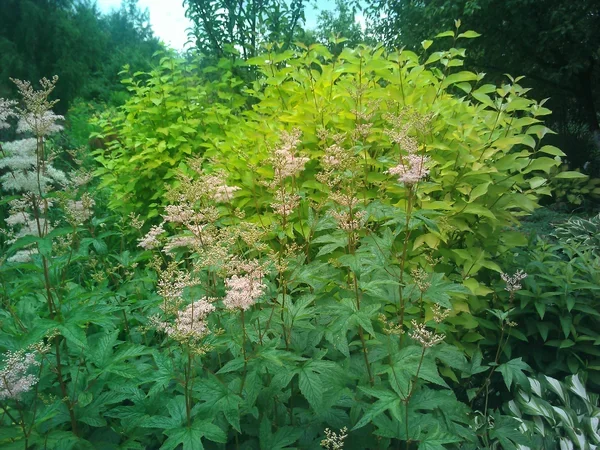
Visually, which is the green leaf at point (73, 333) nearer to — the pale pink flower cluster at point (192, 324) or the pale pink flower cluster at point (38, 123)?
the pale pink flower cluster at point (192, 324)

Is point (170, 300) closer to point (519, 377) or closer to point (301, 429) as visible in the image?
point (301, 429)

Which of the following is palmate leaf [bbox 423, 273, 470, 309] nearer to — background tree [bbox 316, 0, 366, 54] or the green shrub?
the green shrub

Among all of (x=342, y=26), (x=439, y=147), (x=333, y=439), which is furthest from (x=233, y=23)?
(x=342, y=26)

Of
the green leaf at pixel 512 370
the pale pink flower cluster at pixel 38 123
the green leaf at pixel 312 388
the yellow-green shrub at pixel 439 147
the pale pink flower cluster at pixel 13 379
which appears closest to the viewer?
the pale pink flower cluster at pixel 13 379

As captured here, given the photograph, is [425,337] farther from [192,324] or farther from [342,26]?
[342,26]

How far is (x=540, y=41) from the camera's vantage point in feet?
28.8

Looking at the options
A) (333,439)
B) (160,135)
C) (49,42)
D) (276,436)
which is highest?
(49,42)

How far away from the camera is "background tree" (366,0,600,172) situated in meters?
8.38

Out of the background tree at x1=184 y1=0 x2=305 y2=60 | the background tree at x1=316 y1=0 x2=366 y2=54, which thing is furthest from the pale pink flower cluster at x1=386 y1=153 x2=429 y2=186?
the background tree at x1=316 y1=0 x2=366 y2=54

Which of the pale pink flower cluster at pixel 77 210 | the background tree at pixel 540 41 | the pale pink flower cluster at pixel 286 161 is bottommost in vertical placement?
the pale pink flower cluster at pixel 77 210

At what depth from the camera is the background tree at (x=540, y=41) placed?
838 cm

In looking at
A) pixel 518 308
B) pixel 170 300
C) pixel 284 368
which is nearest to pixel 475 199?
pixel 518 308

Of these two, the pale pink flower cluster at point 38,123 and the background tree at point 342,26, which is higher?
the background tree at point 342,26

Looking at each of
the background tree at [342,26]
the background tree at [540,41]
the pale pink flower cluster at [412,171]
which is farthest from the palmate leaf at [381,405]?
the background tree at [342,26]
